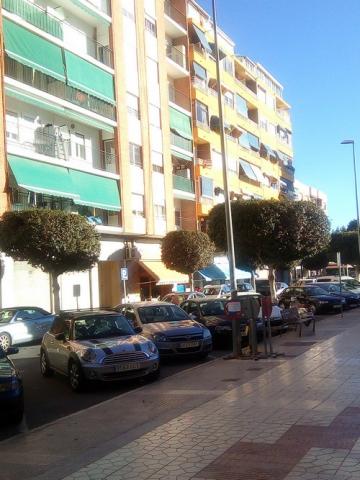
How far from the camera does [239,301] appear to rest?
13.3 m

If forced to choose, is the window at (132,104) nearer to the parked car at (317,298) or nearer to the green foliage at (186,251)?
the green foliage at (186,251)

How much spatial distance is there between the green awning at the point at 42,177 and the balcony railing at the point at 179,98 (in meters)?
15.7

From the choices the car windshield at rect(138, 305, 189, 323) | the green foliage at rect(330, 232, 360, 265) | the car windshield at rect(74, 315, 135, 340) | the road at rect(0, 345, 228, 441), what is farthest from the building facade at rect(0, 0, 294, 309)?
the green foliage at rect(330, 232, 360, 265)

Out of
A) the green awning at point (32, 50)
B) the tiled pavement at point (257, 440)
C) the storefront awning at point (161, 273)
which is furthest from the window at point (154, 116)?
the tiled pavement at point (257, 440)

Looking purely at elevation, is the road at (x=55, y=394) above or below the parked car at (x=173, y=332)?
below

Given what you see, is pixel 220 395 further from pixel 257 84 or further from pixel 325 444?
pixel 257 84

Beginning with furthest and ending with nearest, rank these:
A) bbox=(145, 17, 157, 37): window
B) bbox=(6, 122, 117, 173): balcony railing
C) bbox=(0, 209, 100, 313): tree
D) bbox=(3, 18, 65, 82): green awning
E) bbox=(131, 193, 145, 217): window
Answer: bbox=(145, 17, 157, 37): window → bbox=(131, 193, 145, 217): window → bbox=(6, 122, 117, 173): balcony railing → bbox=(3, 18, 65, 82): green awning → bbox=(0, 209, 100, 313): tree

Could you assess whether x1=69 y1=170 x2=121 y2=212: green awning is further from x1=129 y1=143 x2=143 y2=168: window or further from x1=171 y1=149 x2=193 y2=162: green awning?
x1=171 y1=149 x2=193 y2=162: green awning

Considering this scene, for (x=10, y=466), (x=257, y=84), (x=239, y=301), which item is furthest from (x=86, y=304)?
(x=257, y=84)

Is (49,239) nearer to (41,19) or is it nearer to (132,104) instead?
(41,19)

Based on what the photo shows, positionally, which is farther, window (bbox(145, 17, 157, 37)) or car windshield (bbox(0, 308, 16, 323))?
window (bbox(145, 17, 157, 37))

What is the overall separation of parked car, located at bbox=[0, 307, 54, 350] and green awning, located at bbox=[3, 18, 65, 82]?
37.7ft

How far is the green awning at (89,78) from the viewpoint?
28125 millimetres

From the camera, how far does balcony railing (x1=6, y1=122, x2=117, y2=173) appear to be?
25.9 metres
